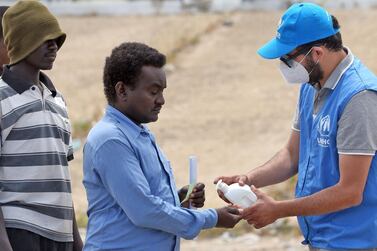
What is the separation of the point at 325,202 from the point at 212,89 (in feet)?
58.6

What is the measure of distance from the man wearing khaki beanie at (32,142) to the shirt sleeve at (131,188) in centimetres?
48

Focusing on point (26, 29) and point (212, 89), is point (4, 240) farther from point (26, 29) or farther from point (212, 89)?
point (212, 89)

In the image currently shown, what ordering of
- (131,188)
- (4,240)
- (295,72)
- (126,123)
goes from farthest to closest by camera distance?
(295,72)
(4,240)
(126,123)
(131,188)

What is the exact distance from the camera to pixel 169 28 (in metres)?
32.7

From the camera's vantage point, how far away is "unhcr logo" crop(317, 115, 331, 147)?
4.20 m

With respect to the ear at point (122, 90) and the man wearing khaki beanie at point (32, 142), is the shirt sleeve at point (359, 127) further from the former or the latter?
the man wearing khaki beanie at point (32, 142)

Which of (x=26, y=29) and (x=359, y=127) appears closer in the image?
(x=359, y=127)

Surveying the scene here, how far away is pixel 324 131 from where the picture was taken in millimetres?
4219

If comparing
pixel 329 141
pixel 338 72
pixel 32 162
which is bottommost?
pixel 32 162

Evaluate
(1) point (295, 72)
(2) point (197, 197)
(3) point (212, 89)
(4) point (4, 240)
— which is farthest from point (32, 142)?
(3) point (212, 89)

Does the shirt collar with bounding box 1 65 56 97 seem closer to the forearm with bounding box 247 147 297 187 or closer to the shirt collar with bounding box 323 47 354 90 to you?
the forearm with bounding box 247 147 297 187

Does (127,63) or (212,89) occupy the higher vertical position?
(127,63)

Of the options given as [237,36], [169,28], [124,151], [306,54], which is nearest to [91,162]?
[124,151]

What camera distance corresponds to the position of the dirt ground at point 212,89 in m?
14.9
